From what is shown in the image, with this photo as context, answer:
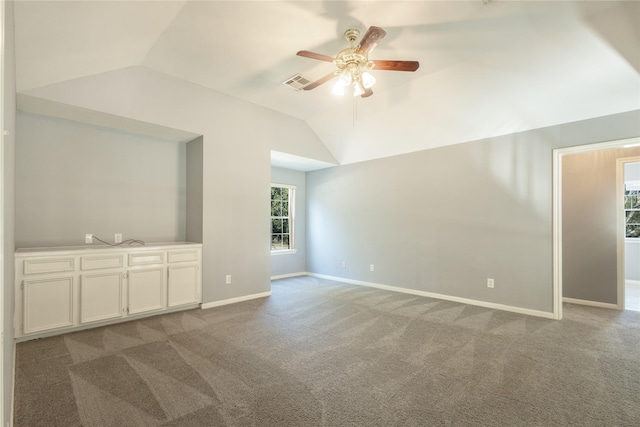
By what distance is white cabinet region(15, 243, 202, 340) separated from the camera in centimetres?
310

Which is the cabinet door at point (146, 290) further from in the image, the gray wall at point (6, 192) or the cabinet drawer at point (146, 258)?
the gray wall at point (6, 192)

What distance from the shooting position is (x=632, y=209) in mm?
6316

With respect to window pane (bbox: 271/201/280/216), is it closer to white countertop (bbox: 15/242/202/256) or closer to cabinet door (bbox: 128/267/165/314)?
white countertop (bbox: 15/242/202/256)

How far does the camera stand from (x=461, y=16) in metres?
2.71

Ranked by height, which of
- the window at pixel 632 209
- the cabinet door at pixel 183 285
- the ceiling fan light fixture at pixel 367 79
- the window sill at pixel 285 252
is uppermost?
the ceiling fan light fixture at pixel 367 79

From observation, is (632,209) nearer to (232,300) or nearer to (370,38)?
(370,38)

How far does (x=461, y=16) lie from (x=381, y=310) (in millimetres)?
3524

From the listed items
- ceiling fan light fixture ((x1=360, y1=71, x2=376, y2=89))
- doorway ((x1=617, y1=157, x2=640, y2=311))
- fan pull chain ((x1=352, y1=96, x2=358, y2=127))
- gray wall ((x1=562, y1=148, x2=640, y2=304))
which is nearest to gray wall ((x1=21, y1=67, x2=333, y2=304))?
fan pull chain ((x1=352, y1=96, x2=358, y2=127))

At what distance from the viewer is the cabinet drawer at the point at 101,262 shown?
3.40 m

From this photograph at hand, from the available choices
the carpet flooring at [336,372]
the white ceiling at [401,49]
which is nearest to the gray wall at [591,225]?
the carpet flooring at [336,372]

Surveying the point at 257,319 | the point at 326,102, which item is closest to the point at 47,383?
the point at 257,319

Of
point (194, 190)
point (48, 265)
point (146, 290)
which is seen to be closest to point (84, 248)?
point (48, 265)

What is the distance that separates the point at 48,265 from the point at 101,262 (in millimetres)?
459

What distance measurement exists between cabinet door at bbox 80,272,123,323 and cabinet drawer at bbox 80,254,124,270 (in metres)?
0.09
